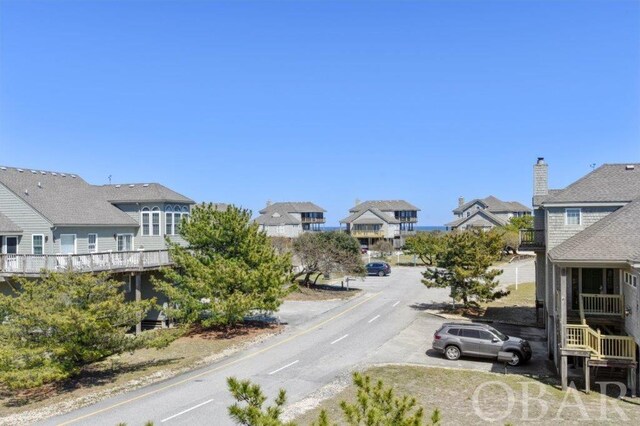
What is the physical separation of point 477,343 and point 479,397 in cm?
548

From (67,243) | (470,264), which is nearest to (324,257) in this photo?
(470,264)

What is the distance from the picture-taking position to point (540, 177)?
96.2 ft

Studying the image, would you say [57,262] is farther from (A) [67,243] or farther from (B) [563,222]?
Result: (B) [563,222]

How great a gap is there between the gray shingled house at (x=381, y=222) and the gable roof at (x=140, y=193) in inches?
2371

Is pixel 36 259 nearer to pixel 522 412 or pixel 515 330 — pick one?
pixel 522 412

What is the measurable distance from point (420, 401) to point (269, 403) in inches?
202

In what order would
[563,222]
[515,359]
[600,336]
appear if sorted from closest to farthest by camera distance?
1. [600,336]
2. [515,359]
3. [563,222]

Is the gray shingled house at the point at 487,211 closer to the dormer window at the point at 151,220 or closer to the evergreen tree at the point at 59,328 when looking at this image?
the dormer window at the point at 151,220

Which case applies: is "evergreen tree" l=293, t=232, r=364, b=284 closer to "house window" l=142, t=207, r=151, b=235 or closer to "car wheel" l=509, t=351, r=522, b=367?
"house window" l=142, t=207, r=151, b=235

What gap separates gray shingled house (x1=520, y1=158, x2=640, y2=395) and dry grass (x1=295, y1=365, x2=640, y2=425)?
1412 mm

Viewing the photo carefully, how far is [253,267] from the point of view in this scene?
28938 millimetres

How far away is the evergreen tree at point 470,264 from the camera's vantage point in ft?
109

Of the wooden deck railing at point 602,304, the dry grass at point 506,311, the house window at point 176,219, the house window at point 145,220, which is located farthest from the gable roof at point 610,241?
the house window at point 145,220

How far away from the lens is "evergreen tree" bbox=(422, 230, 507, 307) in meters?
33.2
